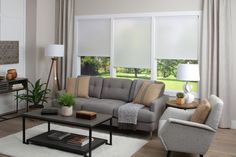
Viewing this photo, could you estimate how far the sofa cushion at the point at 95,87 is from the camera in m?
5.98

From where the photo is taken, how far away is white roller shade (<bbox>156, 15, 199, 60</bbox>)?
5879mm

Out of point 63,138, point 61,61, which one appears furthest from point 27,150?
point 61,61

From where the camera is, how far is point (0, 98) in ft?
20.8

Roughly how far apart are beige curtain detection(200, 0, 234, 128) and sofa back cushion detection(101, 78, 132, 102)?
1.44 meters

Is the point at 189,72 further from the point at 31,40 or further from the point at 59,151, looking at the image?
the point at 31,40

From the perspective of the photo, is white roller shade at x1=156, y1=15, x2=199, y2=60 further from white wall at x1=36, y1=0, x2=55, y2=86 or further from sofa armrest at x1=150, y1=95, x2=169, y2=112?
white wall at x1=36, y1=0, x2=55, y2=86

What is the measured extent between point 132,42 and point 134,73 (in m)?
0.68

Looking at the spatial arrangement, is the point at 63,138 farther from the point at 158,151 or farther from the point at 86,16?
the point at 86,16

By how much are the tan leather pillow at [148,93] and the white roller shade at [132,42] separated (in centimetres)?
103

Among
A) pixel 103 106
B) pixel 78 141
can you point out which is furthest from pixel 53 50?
pixel 78 141

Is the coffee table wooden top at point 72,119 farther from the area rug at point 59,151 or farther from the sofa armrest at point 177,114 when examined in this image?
the sofa armrest at point 177,114

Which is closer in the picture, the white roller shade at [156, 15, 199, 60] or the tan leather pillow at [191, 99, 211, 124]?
the tan leather pillow at [191, 99, 211, 124]

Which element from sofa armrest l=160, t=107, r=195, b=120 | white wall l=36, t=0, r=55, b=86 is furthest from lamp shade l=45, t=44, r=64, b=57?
sofa armrest l=160, t=107, r=195, b=120

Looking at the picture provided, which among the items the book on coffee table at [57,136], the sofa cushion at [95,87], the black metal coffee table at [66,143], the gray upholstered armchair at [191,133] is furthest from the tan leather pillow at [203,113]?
the sofa cushion at [95,87]
